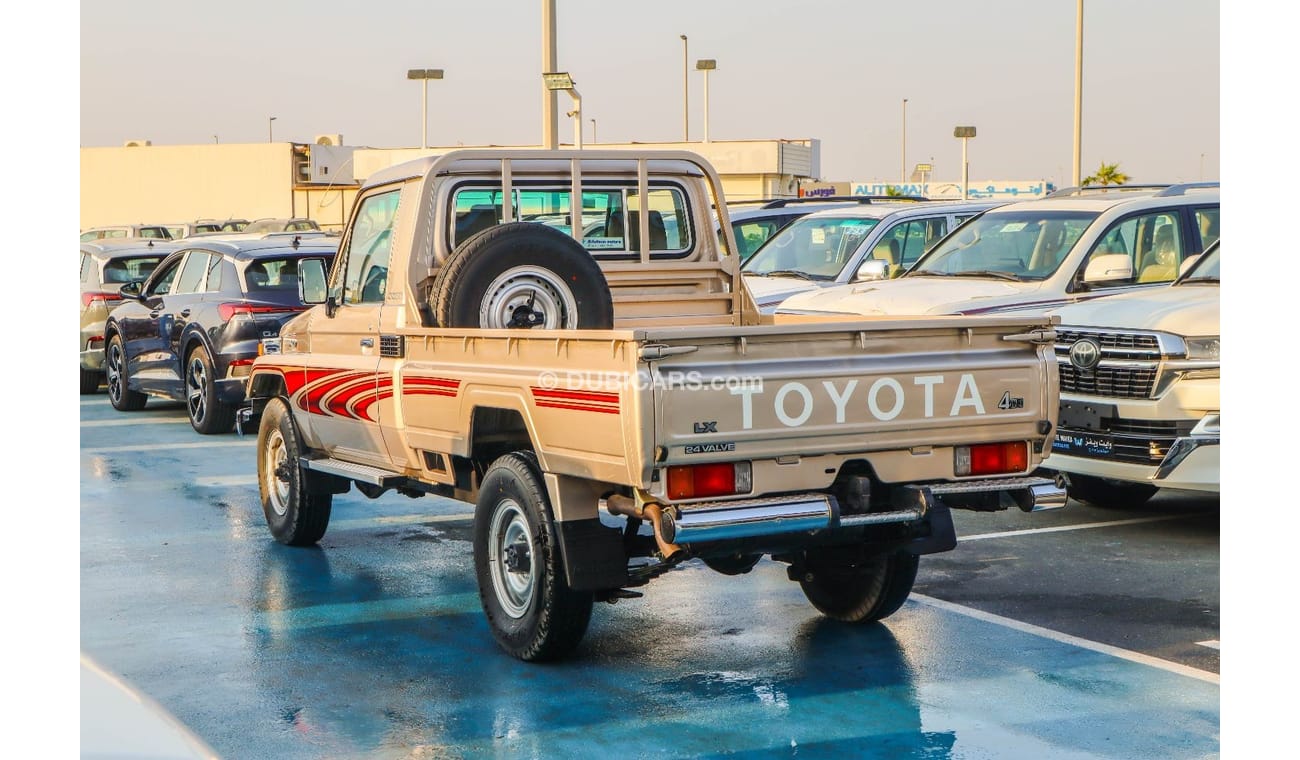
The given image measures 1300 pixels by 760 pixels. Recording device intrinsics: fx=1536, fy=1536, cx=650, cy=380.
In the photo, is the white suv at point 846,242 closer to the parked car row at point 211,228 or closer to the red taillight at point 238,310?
the red taillight at point 238,310

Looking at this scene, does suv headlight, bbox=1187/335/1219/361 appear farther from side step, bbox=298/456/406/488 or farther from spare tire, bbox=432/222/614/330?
side step, bbox=298/456/406/488

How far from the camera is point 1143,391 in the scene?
8.65 m

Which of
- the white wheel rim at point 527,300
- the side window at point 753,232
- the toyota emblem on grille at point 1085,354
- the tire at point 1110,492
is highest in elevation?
the side window at point 753,232

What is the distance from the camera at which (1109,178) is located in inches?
2445

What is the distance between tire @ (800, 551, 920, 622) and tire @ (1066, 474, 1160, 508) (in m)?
3.38

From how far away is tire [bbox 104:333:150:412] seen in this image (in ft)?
53.9

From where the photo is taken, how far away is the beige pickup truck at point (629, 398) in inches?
222

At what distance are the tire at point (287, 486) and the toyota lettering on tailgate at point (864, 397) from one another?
12.7 ft

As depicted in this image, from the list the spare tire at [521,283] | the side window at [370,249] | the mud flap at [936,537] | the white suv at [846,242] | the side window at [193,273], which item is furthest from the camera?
the side window at [193,273]

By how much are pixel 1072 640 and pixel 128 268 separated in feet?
47.4

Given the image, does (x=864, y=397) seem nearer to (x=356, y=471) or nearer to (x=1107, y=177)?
(x=356, y=471)

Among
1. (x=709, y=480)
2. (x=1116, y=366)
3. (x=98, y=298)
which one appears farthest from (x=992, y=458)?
(x=98, y=298)

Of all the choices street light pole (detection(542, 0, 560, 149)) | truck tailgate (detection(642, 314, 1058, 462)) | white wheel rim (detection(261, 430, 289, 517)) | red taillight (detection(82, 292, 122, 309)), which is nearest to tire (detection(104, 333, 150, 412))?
red taillight (detection(82, 292, 122, 309))

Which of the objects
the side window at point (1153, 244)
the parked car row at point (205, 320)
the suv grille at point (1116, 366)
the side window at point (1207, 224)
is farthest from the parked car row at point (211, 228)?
the suv grille at point (1116, 366)
